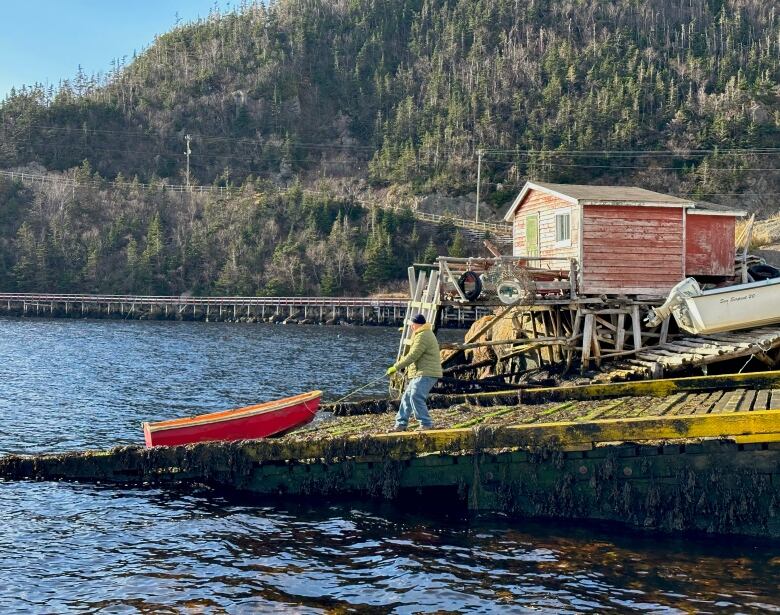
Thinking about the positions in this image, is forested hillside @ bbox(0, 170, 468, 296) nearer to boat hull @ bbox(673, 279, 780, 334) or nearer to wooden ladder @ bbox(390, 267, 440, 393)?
wooden ladder @ bbox(390, 267, 440, 393)

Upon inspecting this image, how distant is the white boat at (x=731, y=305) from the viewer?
72.9ft

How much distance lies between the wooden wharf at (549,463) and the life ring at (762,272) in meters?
11.4

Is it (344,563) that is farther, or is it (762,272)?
(762,272)

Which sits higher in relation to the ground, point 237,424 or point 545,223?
point 545,223

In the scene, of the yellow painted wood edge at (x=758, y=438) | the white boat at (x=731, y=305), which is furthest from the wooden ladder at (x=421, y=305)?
the yellow painted wood edge at (x=758, y=438)

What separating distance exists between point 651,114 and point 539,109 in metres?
16.1

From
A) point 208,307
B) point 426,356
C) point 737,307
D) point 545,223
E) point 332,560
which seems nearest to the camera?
point 332,560

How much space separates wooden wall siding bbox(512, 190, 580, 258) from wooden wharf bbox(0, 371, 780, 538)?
28.7 feet

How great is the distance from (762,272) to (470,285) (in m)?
11.7

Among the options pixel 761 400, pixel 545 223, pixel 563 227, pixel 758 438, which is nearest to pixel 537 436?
pixel 758 438

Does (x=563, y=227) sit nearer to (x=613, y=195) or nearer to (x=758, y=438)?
(x=613, y=195)

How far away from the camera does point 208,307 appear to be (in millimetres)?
81250

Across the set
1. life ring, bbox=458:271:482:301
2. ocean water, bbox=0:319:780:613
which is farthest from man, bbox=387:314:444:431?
life ring, bbox=458:271:482:301

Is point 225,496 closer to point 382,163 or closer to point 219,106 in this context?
point 382,163
